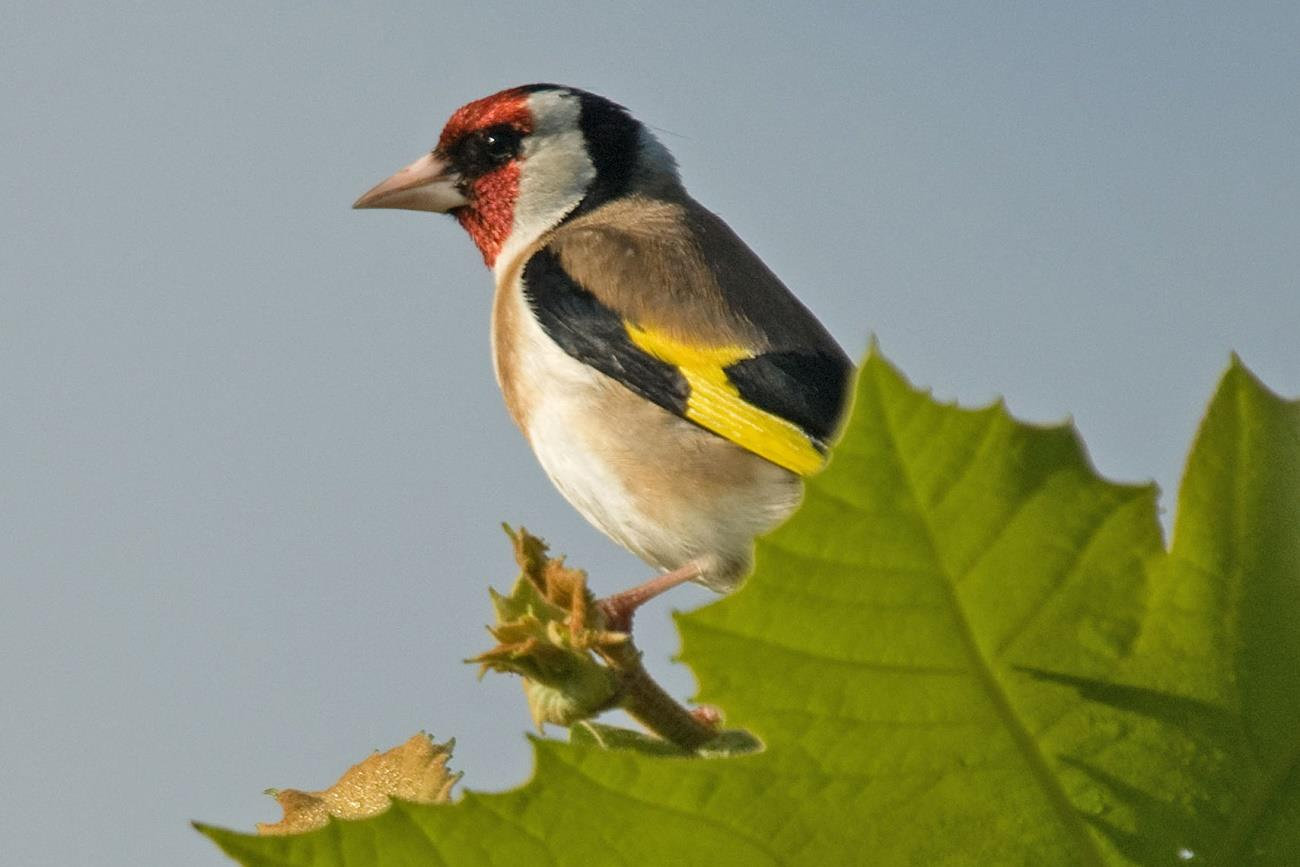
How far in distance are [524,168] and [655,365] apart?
1.79 meters

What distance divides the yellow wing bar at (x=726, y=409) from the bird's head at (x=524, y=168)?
1.43 metres

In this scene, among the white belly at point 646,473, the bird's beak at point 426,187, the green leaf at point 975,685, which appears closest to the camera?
the green leaf at point 975,685

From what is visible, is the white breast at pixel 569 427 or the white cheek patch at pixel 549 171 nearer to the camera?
the white breast at pixel 569 427

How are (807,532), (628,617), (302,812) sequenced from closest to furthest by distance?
1. (807,532)
2. (302,812)
3. (628,617)

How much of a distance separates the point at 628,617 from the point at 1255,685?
260 cm

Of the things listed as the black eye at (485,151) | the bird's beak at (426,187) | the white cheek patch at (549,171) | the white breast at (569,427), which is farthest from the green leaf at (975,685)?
the black eye at (485,151)

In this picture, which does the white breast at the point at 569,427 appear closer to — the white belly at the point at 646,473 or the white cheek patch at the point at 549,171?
the white belly at the point at 646,473

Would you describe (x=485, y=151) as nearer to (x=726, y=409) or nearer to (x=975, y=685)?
(x=726, y=409)

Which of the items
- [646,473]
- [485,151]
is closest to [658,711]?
[646,473]

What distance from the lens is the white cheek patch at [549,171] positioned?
6.83m

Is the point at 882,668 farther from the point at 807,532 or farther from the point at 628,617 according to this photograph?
the point at 628,617

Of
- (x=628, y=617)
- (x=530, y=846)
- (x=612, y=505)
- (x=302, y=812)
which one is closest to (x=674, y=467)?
(x=612, y=505)

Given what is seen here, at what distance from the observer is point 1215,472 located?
0.99m

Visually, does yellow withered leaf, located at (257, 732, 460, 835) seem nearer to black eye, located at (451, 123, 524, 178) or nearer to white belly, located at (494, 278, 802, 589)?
white belly, located at (494, 278, 802, 589)
